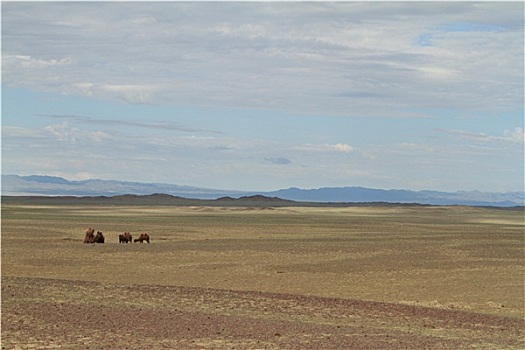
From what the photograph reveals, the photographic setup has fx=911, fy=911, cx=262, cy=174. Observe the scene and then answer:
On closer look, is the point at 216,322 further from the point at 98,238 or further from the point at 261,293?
the point at 98,238

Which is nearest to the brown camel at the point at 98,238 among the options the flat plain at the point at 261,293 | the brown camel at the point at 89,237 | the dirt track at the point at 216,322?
the brown camel at the point at 89,237

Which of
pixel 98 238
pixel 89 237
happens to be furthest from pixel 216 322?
pixel 98 238

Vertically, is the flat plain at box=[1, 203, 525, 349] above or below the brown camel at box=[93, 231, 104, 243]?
below

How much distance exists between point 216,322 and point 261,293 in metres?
4.68

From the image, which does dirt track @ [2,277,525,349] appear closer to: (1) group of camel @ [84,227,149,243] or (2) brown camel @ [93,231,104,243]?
(1) group of camel @ [84,227,149,243]

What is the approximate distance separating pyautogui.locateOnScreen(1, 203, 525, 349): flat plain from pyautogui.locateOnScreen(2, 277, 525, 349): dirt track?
1.4 inches

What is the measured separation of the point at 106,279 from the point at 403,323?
11911 mm

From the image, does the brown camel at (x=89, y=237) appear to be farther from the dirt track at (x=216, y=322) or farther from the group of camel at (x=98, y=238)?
the dirt track at (x=216, y=322)

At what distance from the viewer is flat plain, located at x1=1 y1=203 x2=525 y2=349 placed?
16.2m

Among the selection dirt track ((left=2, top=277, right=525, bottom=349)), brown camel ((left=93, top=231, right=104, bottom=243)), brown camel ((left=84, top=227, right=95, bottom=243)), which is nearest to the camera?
dirt track ((left=2, top=277, right=525, bottom=349))

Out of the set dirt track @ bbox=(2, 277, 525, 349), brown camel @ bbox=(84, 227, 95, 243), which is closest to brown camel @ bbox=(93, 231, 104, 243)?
brown camel @ bbox=(84, 227, 95, 243)

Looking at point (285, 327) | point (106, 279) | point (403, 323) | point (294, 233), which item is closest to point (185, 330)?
point (285, 327)

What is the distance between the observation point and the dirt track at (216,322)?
50.9ft

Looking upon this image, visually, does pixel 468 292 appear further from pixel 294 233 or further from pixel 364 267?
pixel 294 233
